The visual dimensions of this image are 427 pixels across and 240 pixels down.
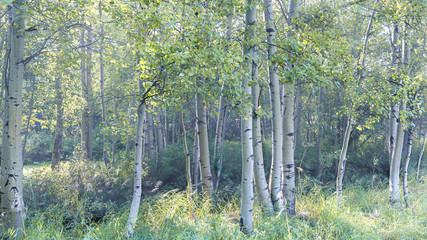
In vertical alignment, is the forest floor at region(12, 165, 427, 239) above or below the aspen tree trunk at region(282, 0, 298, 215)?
below

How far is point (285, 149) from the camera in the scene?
5.41m

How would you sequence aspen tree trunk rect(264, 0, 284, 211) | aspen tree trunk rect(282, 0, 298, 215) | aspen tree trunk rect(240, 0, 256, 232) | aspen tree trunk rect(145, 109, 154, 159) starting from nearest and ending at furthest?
aspen tree trunk rect(240, 0, 256, 232), aspen tree trunk rect(264, 0, 284, 211), aspen tree trunk rect(282, 0, 298, 215), aspen tree trunk rect(145, 109, 154, 159)

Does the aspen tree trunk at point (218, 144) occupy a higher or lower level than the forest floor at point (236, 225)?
higher

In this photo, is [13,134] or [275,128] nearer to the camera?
[13,134]

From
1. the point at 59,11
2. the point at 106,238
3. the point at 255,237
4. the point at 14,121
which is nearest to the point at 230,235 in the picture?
the point at 255,237

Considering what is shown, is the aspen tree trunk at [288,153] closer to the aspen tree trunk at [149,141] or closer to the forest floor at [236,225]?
the forest floor at [236,225]

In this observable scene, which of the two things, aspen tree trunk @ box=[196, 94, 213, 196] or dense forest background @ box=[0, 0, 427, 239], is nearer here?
dense forest background @ box=[0, 0, 427, 239]

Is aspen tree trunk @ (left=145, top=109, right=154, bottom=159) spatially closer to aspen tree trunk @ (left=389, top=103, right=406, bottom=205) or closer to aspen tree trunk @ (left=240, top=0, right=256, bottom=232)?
aspen tree trunk @ (left=240, top=0, right=256, bottom=232)

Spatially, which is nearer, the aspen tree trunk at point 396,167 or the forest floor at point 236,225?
the forest floor at point 236,225

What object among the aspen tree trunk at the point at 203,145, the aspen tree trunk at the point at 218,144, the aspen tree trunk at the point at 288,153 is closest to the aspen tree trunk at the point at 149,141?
the aspen tree trunk at the point at 218,144

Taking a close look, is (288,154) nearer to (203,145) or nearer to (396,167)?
(203,145)

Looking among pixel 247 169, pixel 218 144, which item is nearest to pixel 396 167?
pixel 218 144

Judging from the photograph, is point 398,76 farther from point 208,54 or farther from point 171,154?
point 171,154

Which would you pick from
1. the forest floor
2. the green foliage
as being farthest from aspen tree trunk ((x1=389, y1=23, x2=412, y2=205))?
the green foliage
